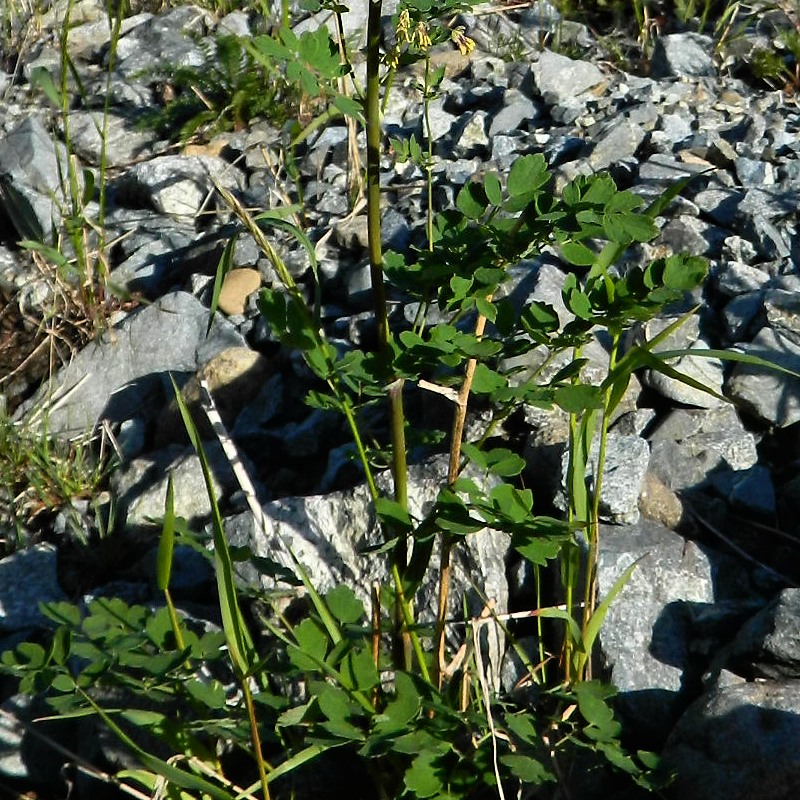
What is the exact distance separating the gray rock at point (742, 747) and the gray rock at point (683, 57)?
3136mm

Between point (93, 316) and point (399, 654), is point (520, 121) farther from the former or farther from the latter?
point (399, 654)

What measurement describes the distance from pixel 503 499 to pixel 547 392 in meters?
0.22

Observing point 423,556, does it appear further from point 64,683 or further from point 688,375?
point 688,375

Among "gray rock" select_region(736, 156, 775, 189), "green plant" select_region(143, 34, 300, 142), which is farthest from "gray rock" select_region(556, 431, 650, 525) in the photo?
"green plant" select_region(143, 34, 300, 142)

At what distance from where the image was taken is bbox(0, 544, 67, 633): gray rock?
3162 mm

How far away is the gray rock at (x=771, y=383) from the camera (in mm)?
2973

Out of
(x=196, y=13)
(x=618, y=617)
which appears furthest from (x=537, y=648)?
(x=196, y=13)

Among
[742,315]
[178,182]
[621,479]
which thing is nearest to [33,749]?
[621,479]

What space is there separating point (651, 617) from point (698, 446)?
617 millimetres

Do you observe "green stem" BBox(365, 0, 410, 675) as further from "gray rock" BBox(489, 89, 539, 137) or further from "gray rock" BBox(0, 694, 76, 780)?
"gray rock" BBox(489, 89, 539, 137)

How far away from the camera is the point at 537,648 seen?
2.55 metres

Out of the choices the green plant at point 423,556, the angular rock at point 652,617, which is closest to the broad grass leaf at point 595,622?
the green plant at point 423,556

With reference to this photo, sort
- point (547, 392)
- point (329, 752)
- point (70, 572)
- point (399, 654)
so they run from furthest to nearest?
point (70, 572) < point (329, 752) < point (399, 654) < point (547, 392)

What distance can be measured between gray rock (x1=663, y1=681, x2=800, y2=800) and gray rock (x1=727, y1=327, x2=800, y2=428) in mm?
948
